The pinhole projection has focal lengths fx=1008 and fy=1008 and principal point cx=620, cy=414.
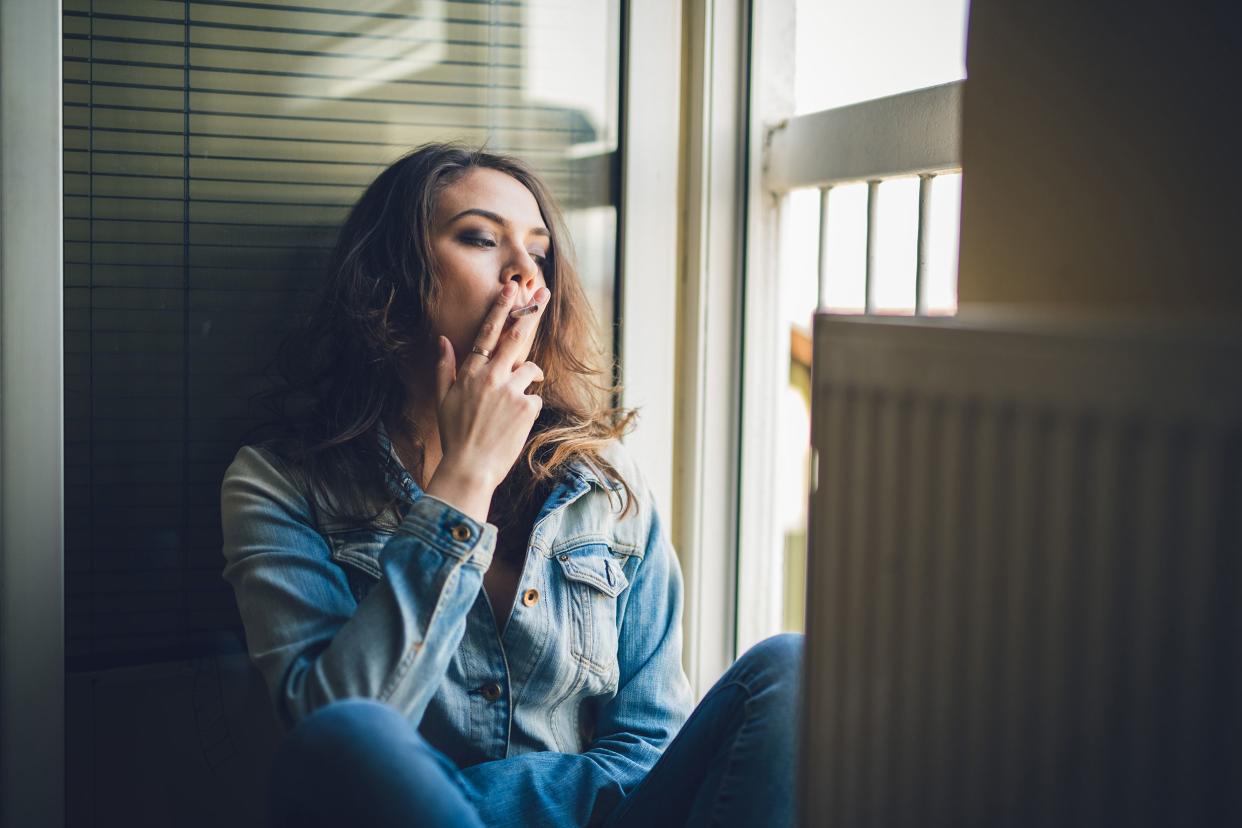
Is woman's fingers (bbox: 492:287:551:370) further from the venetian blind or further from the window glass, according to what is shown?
the window glass

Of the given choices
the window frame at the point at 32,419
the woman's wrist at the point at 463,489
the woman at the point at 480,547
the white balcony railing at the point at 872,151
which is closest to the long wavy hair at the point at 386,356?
the woman at the point at 480,547

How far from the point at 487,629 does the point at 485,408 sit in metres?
0.26

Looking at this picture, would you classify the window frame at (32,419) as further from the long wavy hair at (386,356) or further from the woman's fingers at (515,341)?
the woman's fingers at (515,341)

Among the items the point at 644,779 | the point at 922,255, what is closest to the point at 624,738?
the point at 644,779

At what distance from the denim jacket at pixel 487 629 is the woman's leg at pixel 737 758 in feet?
0.32

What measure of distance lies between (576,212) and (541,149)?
0.11 m

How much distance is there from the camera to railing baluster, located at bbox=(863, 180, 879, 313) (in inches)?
55.0

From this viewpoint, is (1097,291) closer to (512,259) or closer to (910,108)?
(910,108)

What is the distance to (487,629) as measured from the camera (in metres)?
1.19

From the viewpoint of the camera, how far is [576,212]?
1.58m

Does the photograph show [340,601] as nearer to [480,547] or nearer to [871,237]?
[480,547]

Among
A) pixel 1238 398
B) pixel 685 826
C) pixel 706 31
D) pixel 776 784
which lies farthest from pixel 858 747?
pixel 706 31

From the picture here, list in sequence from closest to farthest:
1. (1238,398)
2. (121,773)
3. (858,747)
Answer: (1238,398), (858,747), (121,773)

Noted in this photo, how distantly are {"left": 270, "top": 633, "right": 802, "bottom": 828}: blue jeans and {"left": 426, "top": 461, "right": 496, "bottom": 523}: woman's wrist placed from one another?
0.87 feet
